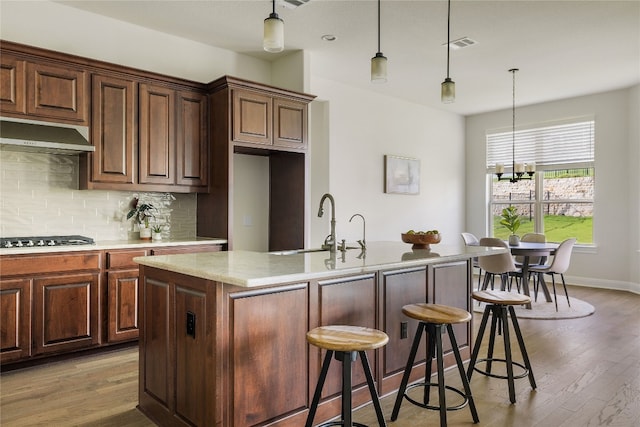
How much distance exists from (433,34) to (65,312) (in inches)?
161

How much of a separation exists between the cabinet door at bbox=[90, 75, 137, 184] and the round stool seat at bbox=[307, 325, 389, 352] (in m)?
2.63

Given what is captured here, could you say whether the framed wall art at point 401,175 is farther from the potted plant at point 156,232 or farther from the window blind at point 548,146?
the potted plant at point 156,232

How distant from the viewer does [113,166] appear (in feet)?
12.5

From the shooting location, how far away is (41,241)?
343 centimetres

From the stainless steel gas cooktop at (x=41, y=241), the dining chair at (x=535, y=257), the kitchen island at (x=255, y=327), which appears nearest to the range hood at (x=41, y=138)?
the stainless steel gas cooktop at (x=41, y=241)

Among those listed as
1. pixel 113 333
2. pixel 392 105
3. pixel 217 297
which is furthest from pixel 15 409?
pixel 392 105

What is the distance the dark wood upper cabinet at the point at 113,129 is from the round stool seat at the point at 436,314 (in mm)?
2727

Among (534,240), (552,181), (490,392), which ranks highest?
(552,181)

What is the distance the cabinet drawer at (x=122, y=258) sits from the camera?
11.7ft

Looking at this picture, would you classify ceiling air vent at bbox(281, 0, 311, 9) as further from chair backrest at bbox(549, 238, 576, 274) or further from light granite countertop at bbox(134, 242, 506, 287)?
chair backrest at bbox(549, 238, 576, 274)

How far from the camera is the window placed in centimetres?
696

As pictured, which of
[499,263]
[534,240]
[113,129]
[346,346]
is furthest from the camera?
[534,240]

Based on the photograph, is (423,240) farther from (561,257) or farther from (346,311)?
(561,257)

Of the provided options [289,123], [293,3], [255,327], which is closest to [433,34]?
[293,3]
